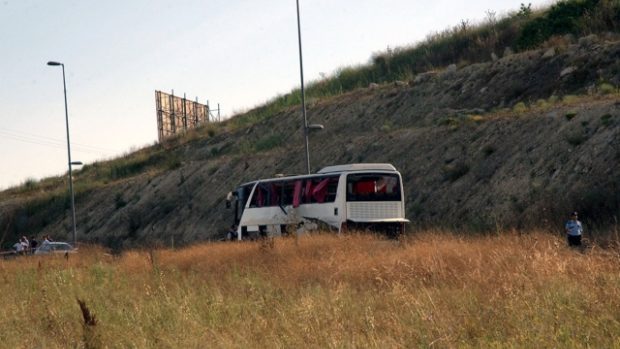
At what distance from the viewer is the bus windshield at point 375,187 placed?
1143 inches

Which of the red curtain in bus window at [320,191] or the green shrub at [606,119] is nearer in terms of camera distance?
the red curtain in bus window at [320,191]

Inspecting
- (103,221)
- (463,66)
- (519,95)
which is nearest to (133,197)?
(103,221)

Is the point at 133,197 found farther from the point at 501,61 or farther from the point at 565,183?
the point at 565,183

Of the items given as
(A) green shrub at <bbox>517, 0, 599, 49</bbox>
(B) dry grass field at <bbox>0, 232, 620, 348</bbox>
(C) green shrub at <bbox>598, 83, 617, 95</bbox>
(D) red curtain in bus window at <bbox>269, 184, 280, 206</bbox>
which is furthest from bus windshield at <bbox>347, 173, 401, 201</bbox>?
(A) green shrub at <bbox>517, 0, 599, 49</bbox>

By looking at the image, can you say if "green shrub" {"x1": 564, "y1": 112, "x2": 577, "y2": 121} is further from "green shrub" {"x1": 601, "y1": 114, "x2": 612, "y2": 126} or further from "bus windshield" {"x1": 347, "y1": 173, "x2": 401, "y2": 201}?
"bus windshield" {"x1": 347, "y1": 173, "x2": 401, "y2": 201}

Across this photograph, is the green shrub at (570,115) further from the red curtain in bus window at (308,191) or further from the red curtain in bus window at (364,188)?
the red curtain in bus window at (308,191)

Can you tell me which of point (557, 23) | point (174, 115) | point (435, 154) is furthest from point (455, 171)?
point (174, 115)

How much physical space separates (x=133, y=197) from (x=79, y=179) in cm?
1853

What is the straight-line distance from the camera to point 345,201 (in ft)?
94.4

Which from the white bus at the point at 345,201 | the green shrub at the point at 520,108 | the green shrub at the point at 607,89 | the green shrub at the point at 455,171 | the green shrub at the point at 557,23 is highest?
the green shrub at the point at 557,23

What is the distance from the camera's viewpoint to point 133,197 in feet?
188

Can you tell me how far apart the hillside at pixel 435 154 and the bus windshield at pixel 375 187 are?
2.47 meters

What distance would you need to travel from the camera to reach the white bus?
2886 cm

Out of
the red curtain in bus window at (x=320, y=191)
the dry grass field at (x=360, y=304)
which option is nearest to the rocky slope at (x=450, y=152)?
the red curtain in bus window at (x=320, y=191)
